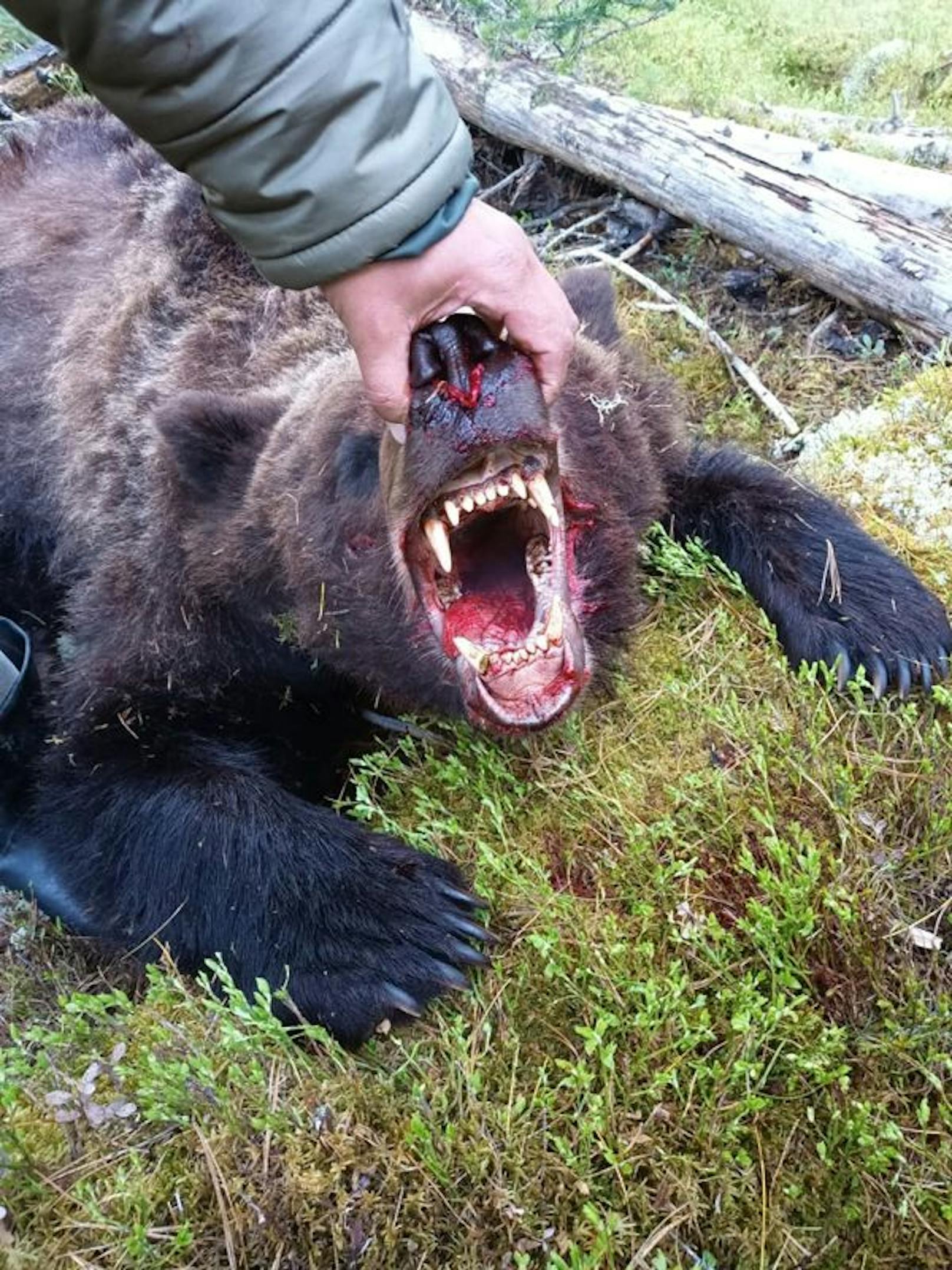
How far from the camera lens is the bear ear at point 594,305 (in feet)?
13.1

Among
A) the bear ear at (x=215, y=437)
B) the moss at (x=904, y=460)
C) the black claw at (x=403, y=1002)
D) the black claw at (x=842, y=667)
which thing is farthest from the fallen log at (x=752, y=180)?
the black claw at (x=403, y=1002)

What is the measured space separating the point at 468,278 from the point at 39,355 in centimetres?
313

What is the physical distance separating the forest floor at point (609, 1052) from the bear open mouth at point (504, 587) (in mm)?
342

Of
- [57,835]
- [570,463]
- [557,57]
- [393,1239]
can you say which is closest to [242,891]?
[57,835]

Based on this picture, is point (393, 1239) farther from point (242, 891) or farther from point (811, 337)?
point (811, 337)

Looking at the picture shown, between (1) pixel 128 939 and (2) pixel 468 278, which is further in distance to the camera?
(1) pixel 128 939

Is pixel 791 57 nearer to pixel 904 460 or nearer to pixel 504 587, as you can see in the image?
pixel 904 460

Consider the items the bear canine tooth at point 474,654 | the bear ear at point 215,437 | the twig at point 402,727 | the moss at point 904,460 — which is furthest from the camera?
the moss at point 904,460

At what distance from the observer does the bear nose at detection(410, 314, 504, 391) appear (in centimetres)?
232

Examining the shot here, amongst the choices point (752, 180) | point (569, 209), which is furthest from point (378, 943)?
point (569, 209)

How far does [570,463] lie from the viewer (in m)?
3.29

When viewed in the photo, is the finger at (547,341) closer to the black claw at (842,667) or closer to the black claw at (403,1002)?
the black claw at (842,667)

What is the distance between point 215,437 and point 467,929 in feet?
5.89

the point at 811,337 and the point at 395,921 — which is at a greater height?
the point at 811,337
